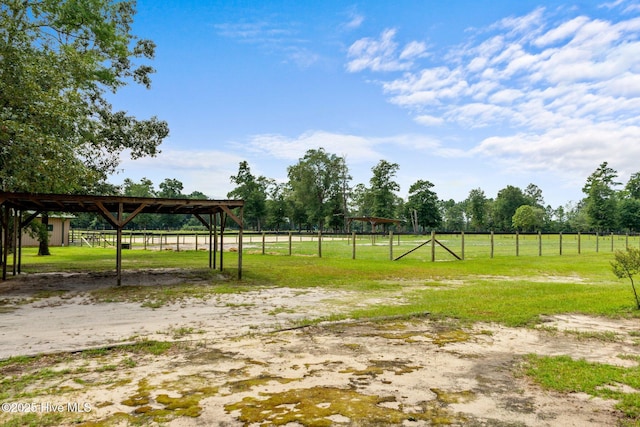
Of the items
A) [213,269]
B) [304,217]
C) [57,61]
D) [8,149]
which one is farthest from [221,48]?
[304,217]

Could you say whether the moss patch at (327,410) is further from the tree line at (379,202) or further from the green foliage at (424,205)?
the green foliage at (424,205)

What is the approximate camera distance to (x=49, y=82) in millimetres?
11922

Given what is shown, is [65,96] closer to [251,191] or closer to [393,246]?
[393,246]

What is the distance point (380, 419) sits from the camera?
354 centimetres

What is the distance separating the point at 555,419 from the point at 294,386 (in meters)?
2.41

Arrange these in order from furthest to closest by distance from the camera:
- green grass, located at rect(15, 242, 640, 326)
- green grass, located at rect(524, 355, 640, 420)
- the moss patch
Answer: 1. green grass, located at rect(15, 242, 640, 326)
2. green grass, located at rect(524, 355, 640, 420)
3. the moss patch

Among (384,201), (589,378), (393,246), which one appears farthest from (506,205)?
(589,378)

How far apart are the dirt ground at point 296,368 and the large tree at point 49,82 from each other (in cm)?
420

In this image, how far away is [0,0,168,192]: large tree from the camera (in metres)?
10.7

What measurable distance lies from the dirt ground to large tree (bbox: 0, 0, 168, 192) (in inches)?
165

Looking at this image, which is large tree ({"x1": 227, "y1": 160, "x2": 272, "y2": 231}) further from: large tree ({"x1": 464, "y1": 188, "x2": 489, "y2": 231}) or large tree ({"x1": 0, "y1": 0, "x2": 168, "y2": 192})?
large tree ({"x1": 0, "y1": 0, "x2": 168, "y2": 192})

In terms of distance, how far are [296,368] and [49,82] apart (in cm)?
1171

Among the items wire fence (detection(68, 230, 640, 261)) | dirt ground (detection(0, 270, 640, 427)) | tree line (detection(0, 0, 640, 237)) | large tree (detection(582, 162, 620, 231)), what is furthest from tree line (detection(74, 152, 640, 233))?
dirt ground (detection(0, 270, 640, 427))

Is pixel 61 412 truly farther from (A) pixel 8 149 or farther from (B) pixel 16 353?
(A) pixel 8 149
